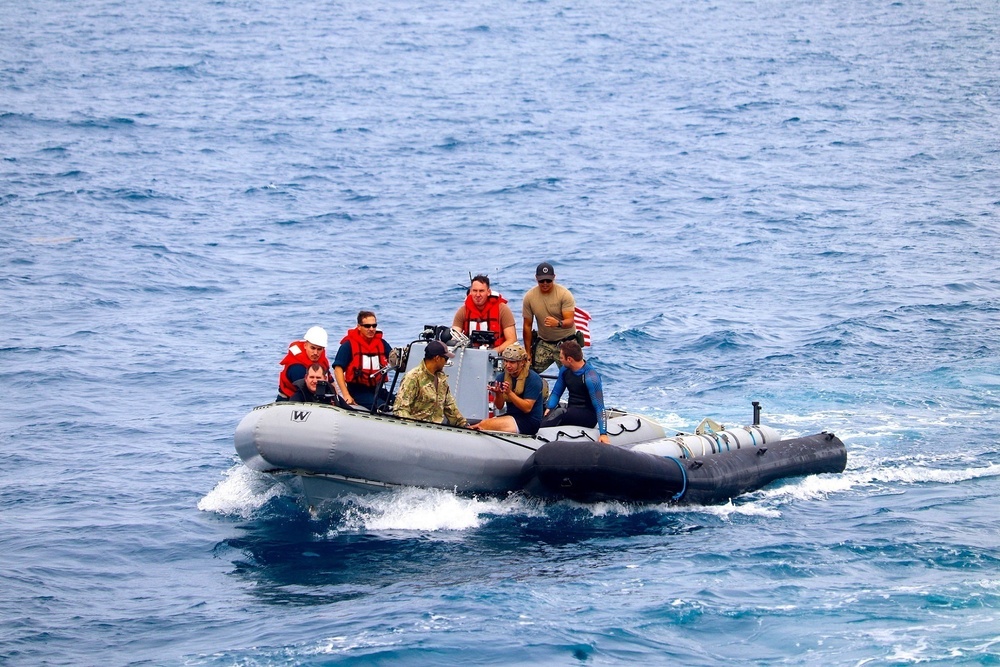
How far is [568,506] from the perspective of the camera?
12.1 meters

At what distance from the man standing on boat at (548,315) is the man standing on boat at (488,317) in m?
0.39

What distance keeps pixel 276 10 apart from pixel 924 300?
4110 centimetres

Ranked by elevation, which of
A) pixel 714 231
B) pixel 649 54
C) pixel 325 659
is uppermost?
pixel 649 54

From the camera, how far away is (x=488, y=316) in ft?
42.6

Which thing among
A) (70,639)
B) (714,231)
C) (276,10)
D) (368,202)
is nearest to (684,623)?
(70,639)

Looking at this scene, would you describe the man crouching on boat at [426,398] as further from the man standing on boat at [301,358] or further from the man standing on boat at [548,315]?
A: the man standing on boat at [548,315]

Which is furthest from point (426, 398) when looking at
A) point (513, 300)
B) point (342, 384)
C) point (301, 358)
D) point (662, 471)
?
point (513, 300)

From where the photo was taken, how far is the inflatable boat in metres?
11.1

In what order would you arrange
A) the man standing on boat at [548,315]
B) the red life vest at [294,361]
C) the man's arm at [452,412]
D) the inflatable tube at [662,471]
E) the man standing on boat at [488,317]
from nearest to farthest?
the inflatable tube at [662,471], the man's arm at [452,412], the red life vest at [294,361], the man standing on boat at [488,317], the man standing on boat at [548,315]

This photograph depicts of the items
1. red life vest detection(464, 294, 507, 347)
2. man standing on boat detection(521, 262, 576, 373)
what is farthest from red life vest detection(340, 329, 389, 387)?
man standing on boat detection(521, 262, 576, 373)

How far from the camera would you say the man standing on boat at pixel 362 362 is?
12227 millimetres

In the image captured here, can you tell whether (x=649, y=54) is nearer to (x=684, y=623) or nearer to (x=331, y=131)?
(x=331, y=131)

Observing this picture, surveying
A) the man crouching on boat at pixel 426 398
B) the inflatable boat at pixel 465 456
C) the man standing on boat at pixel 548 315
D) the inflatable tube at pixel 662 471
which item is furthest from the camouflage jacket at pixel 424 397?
the man standing on boat at pixel 548 315

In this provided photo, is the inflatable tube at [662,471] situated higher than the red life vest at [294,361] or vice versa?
the red life vest at [294,361]
